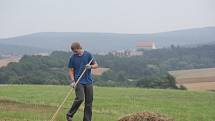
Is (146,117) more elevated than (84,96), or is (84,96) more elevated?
(84,96)

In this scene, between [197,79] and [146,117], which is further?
[197,79]

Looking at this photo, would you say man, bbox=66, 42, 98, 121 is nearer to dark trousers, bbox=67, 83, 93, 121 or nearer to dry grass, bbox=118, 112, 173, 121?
dark trousers, bbox=67, 83, 93, 121

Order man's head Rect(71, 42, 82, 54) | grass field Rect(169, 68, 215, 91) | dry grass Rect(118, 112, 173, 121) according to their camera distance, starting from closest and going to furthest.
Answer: dry grass Rect(118, 112, 173, 121), man's head Rect(71, 42, 82, 54), grass field Rect(169, 68, 215, 91)

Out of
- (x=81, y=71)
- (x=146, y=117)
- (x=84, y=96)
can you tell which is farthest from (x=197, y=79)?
(x=146, y=117)

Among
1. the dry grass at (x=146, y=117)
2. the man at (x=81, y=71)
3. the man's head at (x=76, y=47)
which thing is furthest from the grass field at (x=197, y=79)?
the dry grass at (x=146, y=117)

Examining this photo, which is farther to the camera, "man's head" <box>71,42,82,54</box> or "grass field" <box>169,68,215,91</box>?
"grass field" <box>169,68,215,91</box>

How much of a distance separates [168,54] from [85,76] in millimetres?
99307

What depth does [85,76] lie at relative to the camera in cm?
1245

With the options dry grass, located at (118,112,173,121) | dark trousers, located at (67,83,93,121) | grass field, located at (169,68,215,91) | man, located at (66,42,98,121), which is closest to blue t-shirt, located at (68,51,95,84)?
man, located at (66,42,98,121)

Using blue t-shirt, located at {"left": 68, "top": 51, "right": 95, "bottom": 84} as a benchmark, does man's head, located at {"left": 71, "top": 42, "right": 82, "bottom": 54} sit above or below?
above

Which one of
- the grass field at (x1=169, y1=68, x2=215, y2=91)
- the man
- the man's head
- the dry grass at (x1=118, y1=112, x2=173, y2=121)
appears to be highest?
the man's head

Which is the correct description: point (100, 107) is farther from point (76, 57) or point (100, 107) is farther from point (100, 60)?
point (100, 60)

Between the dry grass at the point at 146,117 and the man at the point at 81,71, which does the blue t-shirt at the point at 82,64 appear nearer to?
the man at the point at 81,71

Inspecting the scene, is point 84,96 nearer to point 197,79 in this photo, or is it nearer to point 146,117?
point 146,117
